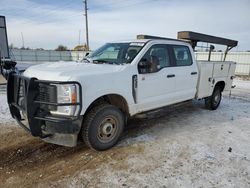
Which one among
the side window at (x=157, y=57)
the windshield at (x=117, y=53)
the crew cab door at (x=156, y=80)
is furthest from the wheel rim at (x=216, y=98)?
the windshield at (x=117, y=53)

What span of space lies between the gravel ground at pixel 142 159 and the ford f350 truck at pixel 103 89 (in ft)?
1.28

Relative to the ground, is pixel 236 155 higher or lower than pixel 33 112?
lower

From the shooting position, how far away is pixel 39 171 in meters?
3.42

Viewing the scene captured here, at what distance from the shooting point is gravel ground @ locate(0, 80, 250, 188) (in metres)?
3.21

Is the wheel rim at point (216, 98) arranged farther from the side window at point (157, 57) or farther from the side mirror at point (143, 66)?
the side mirror at point (143, 66)

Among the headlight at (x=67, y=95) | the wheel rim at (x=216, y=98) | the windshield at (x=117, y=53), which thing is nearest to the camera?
the headlight at (x=67, y=95)

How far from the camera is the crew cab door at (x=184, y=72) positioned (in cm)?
537

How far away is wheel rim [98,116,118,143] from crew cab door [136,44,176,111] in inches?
25.9

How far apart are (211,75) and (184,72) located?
4.87ft

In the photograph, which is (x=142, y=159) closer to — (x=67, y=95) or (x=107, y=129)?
(x=107, y=129)

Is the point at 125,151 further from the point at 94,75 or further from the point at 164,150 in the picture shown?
the point at 94,75

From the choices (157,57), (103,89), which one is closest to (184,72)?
(157,57)

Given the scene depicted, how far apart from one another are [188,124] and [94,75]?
10.4 ft

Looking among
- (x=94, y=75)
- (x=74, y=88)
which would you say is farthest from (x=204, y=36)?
(x=74, y=88)
